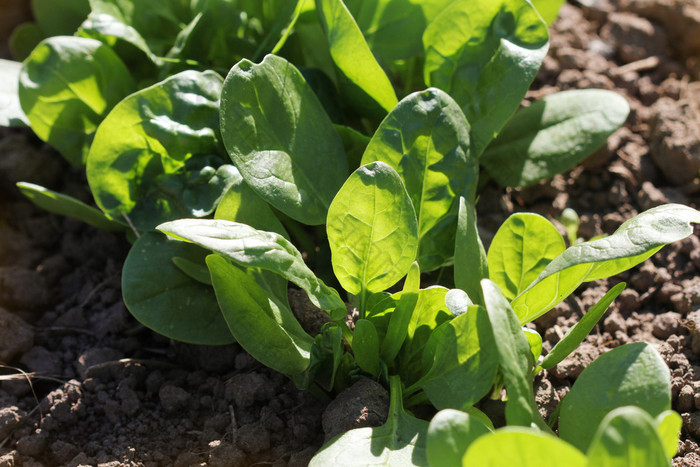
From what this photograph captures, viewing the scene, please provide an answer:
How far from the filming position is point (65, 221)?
73.2 inches

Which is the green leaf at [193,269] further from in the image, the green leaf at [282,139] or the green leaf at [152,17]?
the green leaf at [152,17]

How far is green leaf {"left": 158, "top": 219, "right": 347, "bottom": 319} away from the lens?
1106 mm

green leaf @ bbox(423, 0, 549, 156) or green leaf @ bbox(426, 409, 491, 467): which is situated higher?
green leaf @ bbox(423, 0, 549, 156)

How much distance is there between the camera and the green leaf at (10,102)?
1665 mm

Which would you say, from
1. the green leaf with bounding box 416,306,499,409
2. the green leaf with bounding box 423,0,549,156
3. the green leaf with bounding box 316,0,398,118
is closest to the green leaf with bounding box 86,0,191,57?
the green leaf with bounding box 316,0,398,118

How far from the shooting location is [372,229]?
128 centimetres

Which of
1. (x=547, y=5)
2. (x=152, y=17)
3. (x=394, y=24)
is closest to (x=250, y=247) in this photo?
(x=394, y=24)

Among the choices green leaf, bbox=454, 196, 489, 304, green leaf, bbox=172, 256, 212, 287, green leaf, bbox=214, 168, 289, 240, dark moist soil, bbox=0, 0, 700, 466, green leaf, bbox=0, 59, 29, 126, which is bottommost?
dark moist soil, bbox=0, 0, 700, 466

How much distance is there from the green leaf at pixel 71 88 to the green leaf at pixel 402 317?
926mm

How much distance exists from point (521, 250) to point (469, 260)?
0.45 feet

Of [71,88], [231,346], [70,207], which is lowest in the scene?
[231,346]

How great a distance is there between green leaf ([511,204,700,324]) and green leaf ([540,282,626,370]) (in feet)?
0.20

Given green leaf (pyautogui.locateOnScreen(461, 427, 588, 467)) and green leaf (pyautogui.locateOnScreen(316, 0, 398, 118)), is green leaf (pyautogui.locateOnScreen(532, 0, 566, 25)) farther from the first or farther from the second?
green leaf (pyautogui.locateOnScreen(461, 427, 588, 467))

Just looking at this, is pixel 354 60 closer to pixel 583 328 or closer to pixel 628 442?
pixel 583 328
